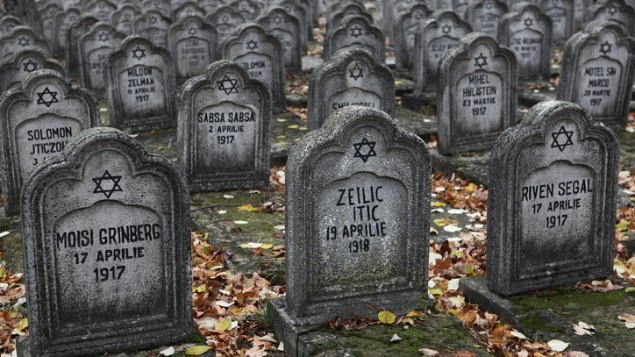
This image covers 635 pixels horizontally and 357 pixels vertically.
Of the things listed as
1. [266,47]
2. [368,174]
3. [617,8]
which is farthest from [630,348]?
[617,8]

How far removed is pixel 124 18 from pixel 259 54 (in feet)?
20.5

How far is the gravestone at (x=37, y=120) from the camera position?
8.14 metres

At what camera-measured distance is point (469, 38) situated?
9.71m

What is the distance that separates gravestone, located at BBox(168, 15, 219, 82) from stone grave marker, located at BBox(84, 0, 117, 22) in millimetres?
5671

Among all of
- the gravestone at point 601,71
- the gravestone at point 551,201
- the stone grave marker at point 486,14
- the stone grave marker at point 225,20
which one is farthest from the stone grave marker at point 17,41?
the gravestone at point 551,201

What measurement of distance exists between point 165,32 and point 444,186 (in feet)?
28.1

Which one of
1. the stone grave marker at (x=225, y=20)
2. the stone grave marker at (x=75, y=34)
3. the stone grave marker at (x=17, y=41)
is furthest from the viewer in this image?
the stone grave marker at (x=225, y=20)

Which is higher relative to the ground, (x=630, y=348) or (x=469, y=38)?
(x=469, y=38)

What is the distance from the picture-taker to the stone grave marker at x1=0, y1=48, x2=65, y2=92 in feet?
34.0

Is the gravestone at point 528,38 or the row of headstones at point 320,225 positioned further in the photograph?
the gravestone at point 528,38

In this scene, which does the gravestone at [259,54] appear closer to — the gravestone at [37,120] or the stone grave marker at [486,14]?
the gravestone at [37,120]

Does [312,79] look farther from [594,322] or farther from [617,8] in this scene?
[617,8]

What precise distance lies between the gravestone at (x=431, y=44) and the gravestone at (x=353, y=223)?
7.60 meters

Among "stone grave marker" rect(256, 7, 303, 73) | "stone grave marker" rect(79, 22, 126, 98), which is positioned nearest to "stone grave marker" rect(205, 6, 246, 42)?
"stone grave marker" rect(256, 7, 303, 73)
